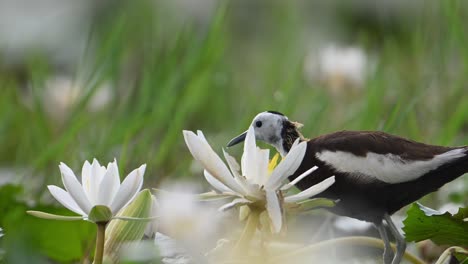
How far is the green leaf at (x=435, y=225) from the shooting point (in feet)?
2.93

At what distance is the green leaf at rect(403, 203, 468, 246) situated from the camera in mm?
892

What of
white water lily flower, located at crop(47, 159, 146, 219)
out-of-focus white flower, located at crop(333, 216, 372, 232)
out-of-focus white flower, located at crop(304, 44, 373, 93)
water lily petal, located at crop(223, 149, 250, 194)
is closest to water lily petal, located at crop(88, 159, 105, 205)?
white water lily flower, located at crop(47, 159, 146, 219)

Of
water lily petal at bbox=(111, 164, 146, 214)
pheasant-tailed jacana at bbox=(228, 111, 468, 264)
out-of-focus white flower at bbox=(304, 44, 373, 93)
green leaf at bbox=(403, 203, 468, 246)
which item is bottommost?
green leaf at bbox=(403, 203, 468, 246)

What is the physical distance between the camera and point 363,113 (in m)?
1.68

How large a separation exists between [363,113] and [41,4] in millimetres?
1772

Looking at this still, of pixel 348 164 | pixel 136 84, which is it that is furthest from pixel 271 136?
pixel 136 84

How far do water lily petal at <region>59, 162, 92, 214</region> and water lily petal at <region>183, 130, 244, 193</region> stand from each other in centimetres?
9

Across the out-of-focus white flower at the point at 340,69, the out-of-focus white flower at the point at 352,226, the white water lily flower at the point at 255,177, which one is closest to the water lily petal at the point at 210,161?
the white water lily flower at the point at 255,177

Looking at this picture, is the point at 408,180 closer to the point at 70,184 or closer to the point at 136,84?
the point at 70,184

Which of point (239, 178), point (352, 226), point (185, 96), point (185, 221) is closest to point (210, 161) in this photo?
point (239, 178)

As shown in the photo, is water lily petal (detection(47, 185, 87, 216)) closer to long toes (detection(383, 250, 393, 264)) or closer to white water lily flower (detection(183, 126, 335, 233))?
white water lily flower (detection(183, 126, 335, 233))

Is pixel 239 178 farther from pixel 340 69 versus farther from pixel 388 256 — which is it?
pixel 340 69

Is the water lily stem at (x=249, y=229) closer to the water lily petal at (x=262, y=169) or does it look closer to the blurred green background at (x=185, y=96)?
the water lily petal at (x=262, y=169)

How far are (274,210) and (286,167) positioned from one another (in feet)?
0.12
